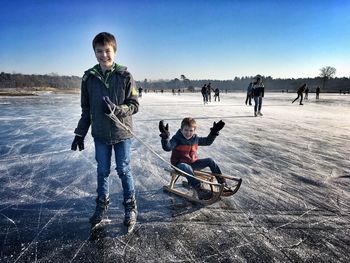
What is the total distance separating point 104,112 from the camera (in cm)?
237

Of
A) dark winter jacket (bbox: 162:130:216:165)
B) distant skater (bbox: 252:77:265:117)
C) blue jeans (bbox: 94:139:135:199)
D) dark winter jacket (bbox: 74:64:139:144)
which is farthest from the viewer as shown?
distant skater (bbox: 252:77:265:117)

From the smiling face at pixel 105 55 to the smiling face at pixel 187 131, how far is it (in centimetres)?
124

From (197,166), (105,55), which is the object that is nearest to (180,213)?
(197,166)

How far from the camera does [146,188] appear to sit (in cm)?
358

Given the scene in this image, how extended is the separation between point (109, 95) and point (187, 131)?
3.86 feet

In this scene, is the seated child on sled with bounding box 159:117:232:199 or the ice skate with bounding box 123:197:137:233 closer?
the ice skate with bounding box 123:197:137:233

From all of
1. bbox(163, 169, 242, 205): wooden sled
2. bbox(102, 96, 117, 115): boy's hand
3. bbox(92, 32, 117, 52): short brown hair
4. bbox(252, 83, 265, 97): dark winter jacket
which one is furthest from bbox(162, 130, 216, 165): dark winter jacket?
bbox(252, 83, 265, 97): dark winter jacket

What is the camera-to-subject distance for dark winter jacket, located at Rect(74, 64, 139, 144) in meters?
2.48

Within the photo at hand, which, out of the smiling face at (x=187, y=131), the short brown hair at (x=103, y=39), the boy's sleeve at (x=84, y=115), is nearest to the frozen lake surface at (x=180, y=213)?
the smiling face at (x=187, y=131)

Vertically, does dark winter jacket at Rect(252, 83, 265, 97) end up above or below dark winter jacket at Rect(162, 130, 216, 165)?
above

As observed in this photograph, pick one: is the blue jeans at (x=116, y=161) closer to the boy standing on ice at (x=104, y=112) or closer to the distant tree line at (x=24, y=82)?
the boy standing on ice at (x=104, y=112)

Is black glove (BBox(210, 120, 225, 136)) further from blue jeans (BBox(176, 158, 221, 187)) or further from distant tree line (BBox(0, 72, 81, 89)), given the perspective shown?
distant tree line (BBox(0, 72, 81, 89))

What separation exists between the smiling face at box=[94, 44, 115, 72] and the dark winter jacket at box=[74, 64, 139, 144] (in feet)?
0.19

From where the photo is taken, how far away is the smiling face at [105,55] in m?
2.38
